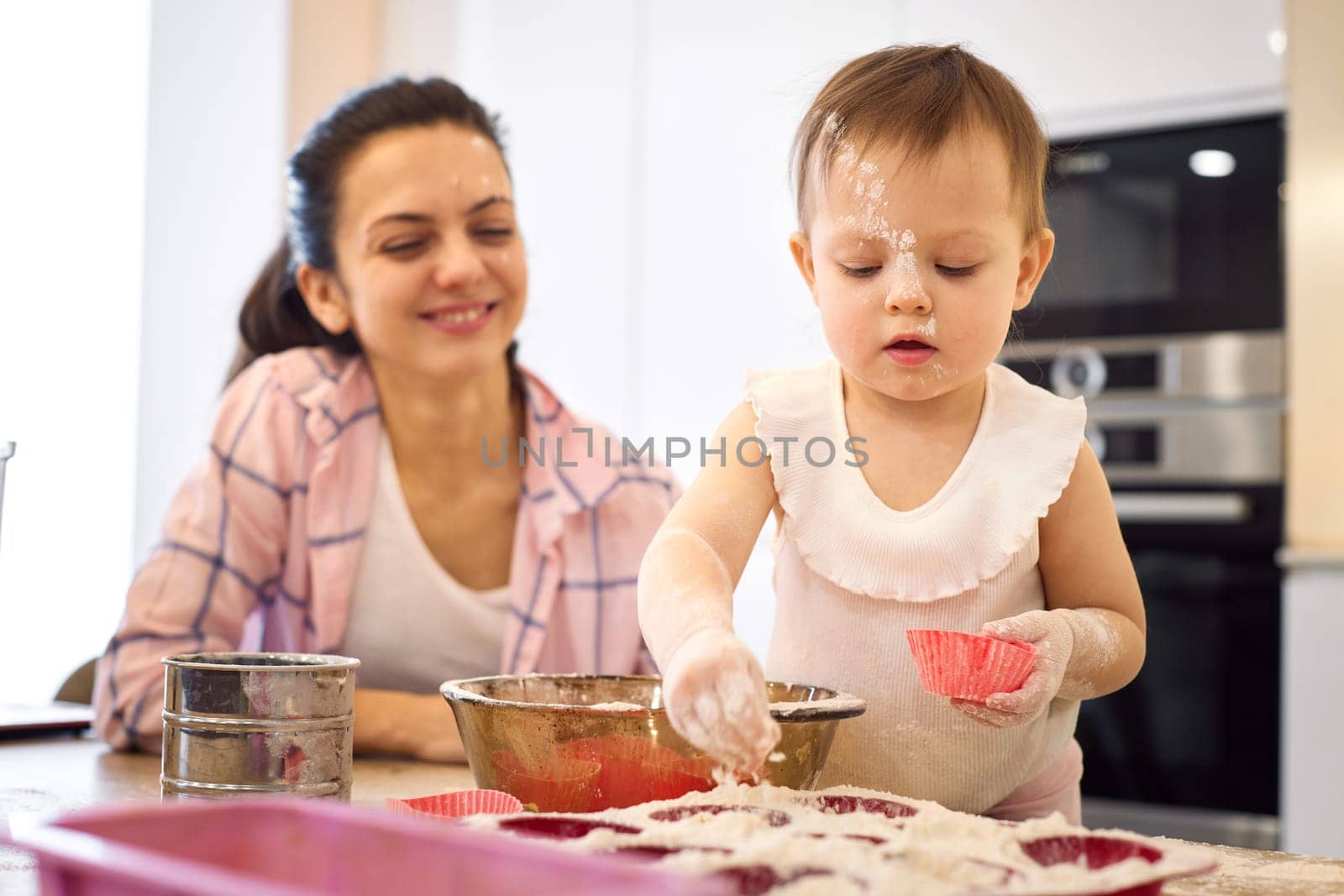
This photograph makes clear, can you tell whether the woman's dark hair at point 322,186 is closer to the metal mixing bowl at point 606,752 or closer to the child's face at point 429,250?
the child's face at point 429,250

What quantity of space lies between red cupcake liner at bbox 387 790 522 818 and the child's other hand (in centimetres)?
27

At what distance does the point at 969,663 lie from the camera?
738mm

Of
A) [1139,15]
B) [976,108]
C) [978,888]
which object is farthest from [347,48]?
[978,888]

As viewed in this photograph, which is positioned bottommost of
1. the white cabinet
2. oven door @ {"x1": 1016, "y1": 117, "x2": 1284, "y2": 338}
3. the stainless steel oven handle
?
the stainless steel oven handle

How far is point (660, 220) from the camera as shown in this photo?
3.28 m

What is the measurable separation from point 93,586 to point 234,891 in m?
2.81

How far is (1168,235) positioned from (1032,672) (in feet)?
6.94

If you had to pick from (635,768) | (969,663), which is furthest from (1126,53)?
(635,768)

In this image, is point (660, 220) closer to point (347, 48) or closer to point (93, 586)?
point (347, 48)

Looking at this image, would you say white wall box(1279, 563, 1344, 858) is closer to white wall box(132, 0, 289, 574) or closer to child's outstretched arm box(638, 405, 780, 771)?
child's outstretched arm box(638, 405, 780, 771)

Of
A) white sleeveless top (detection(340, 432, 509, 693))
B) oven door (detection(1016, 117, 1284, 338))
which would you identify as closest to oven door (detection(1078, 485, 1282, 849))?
oven door (detection(1016, 117, 1284, 338))

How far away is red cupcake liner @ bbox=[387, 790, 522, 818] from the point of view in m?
0.72

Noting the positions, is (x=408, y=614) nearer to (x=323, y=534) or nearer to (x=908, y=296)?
(x=323, y=534)

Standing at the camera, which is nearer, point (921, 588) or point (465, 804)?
point (465, 804)
